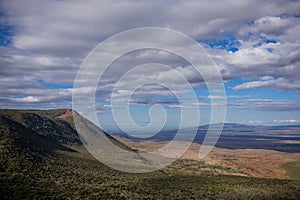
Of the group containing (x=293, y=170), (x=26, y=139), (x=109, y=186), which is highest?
(x=26, y=139)

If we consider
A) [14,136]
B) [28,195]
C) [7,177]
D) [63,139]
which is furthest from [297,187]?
[63,139]

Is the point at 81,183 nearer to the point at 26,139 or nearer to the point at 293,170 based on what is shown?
the point at 26,139

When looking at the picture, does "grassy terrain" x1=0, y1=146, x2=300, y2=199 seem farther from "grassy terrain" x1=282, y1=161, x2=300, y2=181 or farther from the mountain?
"grassy terrain" x1=282, y1=161, x2=300, y2=181

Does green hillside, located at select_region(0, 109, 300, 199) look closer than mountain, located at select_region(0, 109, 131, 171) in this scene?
Yes

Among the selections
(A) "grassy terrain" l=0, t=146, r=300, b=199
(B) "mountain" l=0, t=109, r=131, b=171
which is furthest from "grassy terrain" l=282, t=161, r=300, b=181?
(B) "mountain" l=0, t=109, r=131, b=171

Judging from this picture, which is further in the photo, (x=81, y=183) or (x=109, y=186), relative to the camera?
(x=109, y=186)

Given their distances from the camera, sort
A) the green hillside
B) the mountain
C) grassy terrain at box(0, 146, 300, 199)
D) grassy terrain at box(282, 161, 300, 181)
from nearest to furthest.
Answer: grassy terrain at box(0, 146, 300, 199)
the green hillside
the mountain
grassy terrain at box(282, 161, 300, 181)

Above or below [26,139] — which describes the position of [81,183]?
below

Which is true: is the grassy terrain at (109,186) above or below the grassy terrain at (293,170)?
above

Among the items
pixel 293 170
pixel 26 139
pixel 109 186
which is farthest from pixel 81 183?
pixel 293 170

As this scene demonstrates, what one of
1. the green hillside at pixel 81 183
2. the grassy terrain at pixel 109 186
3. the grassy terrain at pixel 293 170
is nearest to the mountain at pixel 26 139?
the green hillside at pixel 81 183

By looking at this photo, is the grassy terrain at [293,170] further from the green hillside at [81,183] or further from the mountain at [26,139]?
the mountain at [26,139]

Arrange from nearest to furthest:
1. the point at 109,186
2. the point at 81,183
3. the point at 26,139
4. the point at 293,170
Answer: the point at 81,183
the point at 109,186
the point at 26,139
the point at 293,170

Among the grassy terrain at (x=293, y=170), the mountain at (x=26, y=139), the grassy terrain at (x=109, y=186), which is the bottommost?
the grassy terrain at (x=293, y=170)
